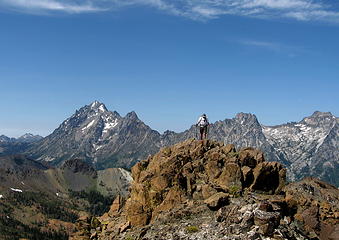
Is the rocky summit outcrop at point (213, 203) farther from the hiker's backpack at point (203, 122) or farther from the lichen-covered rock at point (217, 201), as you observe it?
the hiker's backpack at point (203, 122)

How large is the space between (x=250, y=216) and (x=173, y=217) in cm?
1051

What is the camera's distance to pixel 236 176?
167 ft

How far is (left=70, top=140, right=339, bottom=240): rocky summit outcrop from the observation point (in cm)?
4031

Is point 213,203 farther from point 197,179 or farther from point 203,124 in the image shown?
point 203,124

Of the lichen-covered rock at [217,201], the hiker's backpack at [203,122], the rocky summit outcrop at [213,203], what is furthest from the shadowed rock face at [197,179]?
the hiker's backpack at [203,122]

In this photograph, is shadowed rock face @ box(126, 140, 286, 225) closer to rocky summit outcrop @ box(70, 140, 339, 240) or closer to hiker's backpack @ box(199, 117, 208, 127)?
rocky summit outcrop @ box(70, 140, 339, 240)

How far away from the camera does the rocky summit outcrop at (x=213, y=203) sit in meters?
40.3

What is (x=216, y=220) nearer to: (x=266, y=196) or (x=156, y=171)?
(x=266, y=196)

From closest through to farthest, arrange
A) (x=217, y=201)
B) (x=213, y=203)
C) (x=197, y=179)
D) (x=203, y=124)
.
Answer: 1. (x=217, y=201)
2. (x=213, y=203)
3. (x=197, y=179)
4. (x=203, y=124)

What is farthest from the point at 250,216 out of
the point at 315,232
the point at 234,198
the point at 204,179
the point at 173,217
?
the point at 315,232

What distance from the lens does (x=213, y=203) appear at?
45000 millimetres

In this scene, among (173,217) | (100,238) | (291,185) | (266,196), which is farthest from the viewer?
(291,185)

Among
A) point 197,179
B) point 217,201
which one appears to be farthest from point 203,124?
point 217,201

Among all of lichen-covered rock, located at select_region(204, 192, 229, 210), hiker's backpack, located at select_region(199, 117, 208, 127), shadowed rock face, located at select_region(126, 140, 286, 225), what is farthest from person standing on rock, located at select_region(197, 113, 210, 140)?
lichen-covered rock, located at select_region(204, 192, 229, 210)
